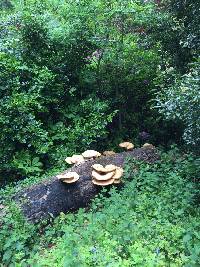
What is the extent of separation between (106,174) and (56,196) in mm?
882

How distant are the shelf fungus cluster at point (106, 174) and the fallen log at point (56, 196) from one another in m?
0.18

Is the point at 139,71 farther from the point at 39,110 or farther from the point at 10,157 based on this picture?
the point at 10,157

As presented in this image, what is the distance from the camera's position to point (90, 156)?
696 cm

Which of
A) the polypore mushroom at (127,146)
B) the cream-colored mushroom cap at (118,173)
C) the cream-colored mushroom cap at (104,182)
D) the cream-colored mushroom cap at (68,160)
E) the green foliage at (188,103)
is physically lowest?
the cream-colored mushroom cap at (104,182)

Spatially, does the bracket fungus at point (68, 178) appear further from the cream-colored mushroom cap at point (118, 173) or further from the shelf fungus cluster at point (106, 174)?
the cream-colored mushroom cap at point (118, 173)

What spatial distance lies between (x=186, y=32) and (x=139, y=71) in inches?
65.1

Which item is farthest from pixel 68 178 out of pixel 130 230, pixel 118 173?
pixel 130 230

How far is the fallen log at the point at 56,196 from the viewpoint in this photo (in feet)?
18.8

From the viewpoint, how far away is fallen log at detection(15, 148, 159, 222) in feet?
18.8

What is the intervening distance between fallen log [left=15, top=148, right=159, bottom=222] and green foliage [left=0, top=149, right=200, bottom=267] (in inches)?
8.0

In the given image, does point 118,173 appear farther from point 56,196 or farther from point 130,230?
point 130,230

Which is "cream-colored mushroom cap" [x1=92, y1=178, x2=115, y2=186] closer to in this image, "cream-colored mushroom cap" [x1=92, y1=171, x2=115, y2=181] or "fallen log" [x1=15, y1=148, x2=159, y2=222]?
"cream-colored mushroom cap" [x1=92, y1=171, x2=115, y2=181]

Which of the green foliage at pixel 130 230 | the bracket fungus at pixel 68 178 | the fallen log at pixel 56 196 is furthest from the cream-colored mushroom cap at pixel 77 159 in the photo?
the green foliage at pixel 130 230

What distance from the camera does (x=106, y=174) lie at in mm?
6168
